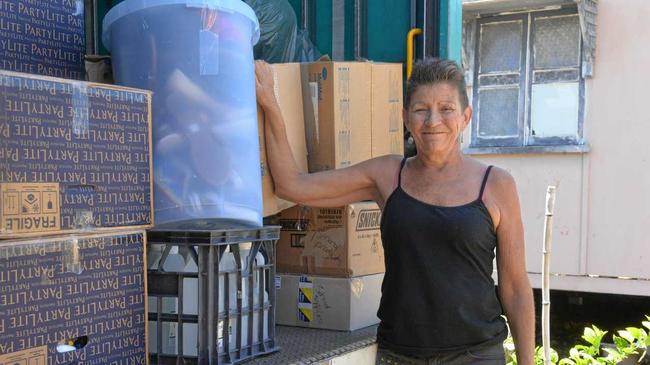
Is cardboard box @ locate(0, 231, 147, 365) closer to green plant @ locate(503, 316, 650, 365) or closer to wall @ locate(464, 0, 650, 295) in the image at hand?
green plant @ locate(503, 316, 650, 365)

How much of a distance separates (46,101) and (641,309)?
7798 millimetres

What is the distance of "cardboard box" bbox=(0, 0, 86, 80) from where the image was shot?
2.13 metres

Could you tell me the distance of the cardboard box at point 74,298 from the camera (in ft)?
5.56

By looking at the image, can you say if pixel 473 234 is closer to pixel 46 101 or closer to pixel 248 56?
pixel 248 56

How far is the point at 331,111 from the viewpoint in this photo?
2.85 m

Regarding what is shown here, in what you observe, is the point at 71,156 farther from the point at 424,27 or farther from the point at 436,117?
the point at 424,27

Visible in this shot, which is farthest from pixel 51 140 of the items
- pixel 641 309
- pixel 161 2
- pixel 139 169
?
pixel 641 309

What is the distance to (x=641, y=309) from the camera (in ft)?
26.3

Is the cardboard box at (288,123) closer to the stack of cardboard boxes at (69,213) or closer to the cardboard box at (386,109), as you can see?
the cardboard box at (386,109)

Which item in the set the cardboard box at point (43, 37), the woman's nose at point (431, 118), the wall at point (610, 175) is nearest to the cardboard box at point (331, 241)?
the woman's nose at point (431, 118)

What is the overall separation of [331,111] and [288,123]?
0.21m

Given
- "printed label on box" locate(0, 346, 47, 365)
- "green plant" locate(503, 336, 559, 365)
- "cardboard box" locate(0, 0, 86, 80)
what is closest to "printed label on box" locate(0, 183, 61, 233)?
"printed label on box" locate(0, 346, 47, 365)

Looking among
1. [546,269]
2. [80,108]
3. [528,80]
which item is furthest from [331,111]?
[528,80]

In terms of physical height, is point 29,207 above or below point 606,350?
above
